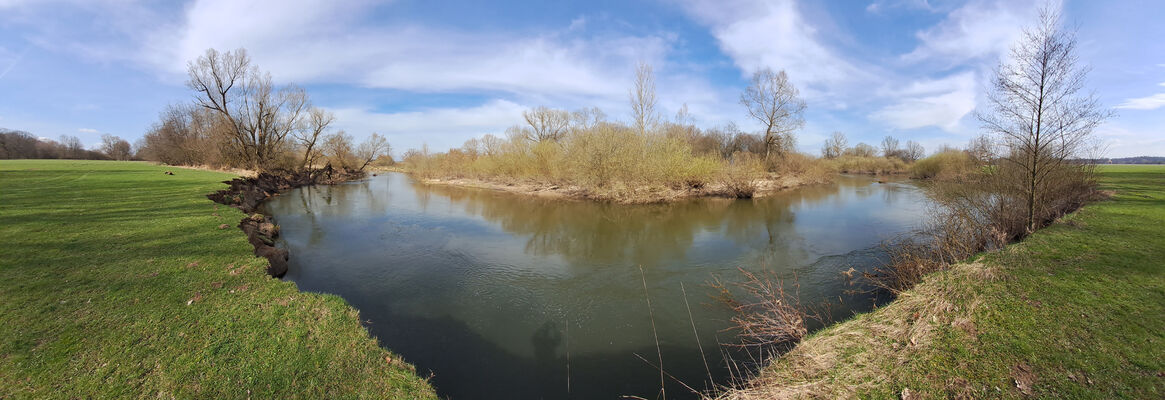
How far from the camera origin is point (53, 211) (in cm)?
846

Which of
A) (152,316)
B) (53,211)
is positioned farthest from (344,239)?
(152,316)

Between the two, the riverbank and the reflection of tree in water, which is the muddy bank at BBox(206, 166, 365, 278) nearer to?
the reflection of tree in water

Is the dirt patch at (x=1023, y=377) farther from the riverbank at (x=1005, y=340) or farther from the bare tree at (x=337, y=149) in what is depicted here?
the bare tree at (x=337, y=149)

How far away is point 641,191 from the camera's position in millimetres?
21047

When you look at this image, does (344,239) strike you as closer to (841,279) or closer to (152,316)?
(152,316)

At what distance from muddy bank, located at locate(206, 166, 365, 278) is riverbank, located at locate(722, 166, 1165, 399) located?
28.5 feet

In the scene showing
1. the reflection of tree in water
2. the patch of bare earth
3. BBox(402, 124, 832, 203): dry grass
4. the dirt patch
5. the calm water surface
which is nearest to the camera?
the dirt patch

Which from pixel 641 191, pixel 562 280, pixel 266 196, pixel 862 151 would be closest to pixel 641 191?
pixel 641 191

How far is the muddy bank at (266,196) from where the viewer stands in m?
8.24

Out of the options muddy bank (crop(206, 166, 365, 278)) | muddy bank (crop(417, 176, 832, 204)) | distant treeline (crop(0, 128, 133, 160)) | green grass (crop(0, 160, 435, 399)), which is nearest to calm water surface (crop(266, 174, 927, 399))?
muddy bank (crop(206, 166, 365, 278))

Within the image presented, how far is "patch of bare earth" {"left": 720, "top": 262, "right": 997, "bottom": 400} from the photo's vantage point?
3842 mm

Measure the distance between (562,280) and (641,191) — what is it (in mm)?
13509

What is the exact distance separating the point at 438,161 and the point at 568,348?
42004mm

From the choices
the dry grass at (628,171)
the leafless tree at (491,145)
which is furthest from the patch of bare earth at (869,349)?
the leafless tree at (491,145)
